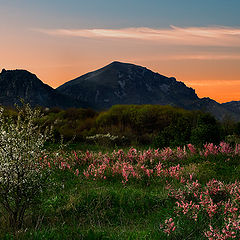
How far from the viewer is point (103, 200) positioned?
21.2 feet

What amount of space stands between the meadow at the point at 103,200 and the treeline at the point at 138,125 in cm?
476

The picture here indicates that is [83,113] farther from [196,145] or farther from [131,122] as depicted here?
[196,145]

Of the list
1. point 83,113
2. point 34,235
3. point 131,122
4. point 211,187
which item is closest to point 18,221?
point 34,235

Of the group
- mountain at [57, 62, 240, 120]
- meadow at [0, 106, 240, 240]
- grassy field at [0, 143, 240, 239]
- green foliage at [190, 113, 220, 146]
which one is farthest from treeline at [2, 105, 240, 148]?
mountain at [57, 62, 240, 120]

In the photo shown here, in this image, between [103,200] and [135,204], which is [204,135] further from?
[103,200]

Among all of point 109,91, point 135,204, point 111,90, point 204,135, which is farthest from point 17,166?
point 111,90

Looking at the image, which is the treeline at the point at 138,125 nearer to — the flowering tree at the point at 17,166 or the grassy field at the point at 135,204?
the grassy field at the point at 135,204

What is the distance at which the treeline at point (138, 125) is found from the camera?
47.0ft

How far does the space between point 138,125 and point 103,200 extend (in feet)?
40.1

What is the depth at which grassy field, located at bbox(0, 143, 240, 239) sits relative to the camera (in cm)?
498

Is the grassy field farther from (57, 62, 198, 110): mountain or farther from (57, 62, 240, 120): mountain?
(57, 62, 198, 110): mountain

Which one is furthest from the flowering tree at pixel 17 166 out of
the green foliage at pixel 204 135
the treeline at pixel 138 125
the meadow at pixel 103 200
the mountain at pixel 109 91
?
the mountain at pixel 109 91

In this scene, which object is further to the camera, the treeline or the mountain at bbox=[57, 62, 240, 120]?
the mountain at bbox=[57, 62, 240, 120]

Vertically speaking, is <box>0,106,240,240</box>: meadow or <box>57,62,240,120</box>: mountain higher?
<box>57,62,240,120</box>: mountain
